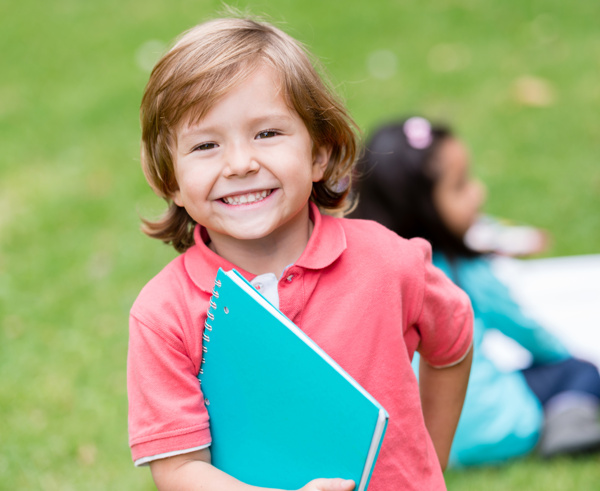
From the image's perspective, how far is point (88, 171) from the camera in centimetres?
500

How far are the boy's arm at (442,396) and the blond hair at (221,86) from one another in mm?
506

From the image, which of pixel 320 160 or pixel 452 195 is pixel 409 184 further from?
pixel 320 160

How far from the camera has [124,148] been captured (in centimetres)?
521

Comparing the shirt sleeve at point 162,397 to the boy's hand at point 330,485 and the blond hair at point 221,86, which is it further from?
the blond hair at point 221,86

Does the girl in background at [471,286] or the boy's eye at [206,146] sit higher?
the boy's eye at [206,146]

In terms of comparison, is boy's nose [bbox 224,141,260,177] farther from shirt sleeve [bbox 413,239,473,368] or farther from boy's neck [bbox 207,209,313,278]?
shirt sleeve [bbox 413,239,473,368]

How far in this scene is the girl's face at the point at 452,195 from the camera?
9.96 feet

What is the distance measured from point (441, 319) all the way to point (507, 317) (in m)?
1.59

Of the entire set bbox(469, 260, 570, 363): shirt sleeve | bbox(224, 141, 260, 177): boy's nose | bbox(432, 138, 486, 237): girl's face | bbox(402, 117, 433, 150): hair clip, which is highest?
bbox(224, 141, 260, 177): boy's nose

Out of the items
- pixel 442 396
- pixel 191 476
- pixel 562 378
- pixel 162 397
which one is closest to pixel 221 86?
pixel 162 397

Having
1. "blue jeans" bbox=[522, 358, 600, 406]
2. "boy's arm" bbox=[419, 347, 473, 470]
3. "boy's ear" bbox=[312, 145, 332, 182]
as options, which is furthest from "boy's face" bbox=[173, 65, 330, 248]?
"blue jeans" bbox=[522, 358, 600, 406]

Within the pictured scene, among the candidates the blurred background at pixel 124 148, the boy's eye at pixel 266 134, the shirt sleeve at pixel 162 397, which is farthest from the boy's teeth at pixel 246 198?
the blurred background at pixel 124 148

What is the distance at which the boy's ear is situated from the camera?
1.58m

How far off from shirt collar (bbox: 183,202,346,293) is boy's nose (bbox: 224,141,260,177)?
0.20m
